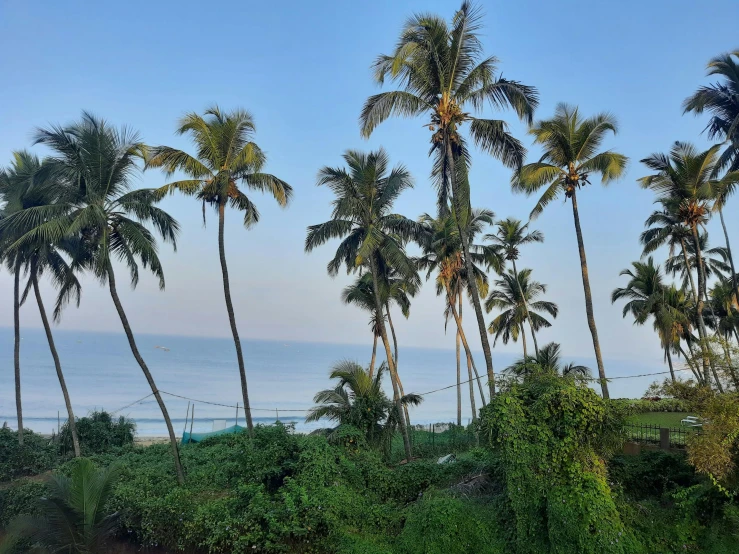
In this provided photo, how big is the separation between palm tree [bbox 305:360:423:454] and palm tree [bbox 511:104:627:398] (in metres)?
6.88

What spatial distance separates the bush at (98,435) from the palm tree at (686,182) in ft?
78.5

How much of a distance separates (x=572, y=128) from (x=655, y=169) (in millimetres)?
5991

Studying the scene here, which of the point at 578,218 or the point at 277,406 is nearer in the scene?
the point at 578,218

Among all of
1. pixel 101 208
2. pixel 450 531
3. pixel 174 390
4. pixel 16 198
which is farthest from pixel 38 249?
pixel 174 390

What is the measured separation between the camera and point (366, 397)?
15.7m

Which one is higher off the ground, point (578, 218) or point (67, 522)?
point (578, 218)

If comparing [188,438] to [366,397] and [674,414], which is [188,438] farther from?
[674,414]

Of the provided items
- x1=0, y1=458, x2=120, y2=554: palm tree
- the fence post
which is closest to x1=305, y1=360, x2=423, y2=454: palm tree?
x1=0, y1=458, x2=120, y2=554: palm tree

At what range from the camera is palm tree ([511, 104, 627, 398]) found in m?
15.7

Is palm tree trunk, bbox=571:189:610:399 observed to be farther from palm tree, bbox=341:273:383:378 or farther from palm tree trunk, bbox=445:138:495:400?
palm tree, bbox=341:273:383:378

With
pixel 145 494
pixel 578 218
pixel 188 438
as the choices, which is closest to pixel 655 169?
pixel 578 218

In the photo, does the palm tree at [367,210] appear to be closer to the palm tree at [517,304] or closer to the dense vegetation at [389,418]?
the dense vegetation at [389,418]

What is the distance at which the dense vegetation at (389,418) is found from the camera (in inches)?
377

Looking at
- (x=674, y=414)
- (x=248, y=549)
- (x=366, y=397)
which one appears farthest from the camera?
(x=674, y=414)
